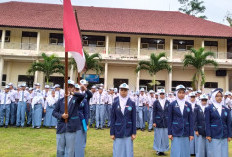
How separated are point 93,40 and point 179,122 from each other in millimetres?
19104

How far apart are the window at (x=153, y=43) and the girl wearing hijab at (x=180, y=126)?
60.9 ft

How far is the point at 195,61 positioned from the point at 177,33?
5043 millimetres

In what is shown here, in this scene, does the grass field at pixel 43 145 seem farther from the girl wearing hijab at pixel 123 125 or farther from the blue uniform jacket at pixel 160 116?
the girl wearing hijab at pixel 123 125

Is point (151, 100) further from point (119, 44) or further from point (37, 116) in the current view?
point (119, 44)

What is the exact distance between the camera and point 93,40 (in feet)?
76.5

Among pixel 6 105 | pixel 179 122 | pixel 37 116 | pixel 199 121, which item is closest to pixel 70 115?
pixel 179 122

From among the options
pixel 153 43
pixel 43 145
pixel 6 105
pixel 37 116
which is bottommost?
pixel 43 145

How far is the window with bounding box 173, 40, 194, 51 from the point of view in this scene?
2350 cm

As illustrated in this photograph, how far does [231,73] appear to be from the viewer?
23.4 meters

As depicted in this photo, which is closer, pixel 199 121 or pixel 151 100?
pixel 199 121

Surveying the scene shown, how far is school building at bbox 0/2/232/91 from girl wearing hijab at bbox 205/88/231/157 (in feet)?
53.0

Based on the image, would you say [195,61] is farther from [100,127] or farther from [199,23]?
[100,127]

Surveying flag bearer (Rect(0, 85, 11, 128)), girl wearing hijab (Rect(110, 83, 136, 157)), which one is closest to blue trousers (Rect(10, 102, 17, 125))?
flag bearer (Rect(0, 85, 11, 128))

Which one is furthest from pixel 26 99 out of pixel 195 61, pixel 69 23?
pixel 195 61
